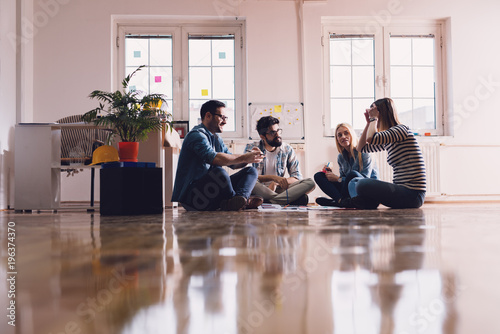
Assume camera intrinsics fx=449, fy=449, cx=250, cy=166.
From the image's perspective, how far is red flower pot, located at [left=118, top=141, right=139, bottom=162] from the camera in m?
2.72

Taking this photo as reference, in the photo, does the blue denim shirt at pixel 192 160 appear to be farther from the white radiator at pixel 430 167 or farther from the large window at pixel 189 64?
the white radiator at pixel 430 167

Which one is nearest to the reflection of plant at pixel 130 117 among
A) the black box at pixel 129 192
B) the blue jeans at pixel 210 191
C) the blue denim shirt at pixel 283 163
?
the black box at pixel 129 192

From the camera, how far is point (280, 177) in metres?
Result: 3.57

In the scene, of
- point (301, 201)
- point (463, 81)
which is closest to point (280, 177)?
point (301, 201)

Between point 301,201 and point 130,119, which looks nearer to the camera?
point 130,119

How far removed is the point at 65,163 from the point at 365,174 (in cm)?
249

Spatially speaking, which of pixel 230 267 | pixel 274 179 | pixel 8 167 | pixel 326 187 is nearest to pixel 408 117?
pixel 326 187

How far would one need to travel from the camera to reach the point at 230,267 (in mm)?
523

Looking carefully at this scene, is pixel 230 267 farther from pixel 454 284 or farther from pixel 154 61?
pixel 154 61

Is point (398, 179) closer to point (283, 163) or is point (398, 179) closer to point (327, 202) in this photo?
point (327, 202)

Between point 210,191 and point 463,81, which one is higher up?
point 463,81

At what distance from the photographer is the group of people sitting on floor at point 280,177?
2734 millimetres

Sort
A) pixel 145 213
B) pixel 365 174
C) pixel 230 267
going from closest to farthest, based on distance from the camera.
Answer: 1. pixel 230 267
2. pixel 145 213
3. pixel 365 174

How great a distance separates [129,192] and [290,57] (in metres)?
3.98
